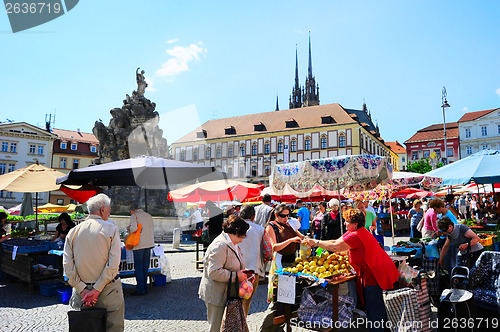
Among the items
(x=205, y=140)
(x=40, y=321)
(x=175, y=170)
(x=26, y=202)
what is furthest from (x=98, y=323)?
(x=205, y=140)

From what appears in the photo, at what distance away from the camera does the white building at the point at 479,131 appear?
223 ft

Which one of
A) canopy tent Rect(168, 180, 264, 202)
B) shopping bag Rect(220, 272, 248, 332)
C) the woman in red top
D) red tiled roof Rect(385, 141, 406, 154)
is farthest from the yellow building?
shopping bag Rect(220, 272, 248, 332)

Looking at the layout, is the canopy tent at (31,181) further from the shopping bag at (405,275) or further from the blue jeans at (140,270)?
the shopping bag at (405,275)

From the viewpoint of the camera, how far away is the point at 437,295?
19.5ft

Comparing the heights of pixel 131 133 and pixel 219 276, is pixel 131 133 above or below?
above

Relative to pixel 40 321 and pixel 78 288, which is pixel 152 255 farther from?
pixel 78 288

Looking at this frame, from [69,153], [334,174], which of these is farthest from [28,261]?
[69,153]

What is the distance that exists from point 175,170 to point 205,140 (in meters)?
65.8

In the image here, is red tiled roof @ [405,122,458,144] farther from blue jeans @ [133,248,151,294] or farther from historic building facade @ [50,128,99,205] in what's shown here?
blue jeans @ [133,248,151,294]

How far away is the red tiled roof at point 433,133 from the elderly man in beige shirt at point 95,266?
82.3 m

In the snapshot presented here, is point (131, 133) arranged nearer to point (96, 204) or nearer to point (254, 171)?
point (96, 204)

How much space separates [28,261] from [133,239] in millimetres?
2306

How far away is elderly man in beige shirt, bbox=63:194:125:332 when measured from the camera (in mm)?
3844

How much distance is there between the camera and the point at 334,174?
7.18 metres
